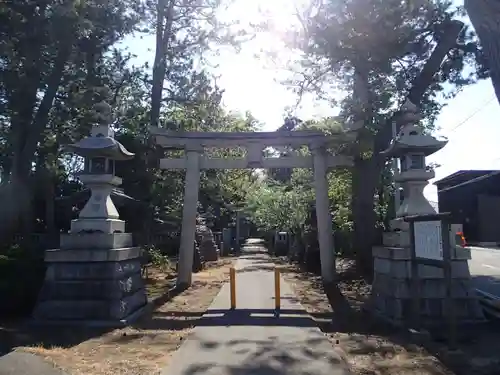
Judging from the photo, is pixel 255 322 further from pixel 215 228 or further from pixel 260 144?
pixel 215 228

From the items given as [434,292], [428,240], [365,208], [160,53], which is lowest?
[434,292]

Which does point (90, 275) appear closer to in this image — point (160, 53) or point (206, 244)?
point (160, 53)

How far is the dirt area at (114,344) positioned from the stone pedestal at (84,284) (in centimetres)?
52

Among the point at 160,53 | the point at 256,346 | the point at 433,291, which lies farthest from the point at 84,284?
the point at 160,53

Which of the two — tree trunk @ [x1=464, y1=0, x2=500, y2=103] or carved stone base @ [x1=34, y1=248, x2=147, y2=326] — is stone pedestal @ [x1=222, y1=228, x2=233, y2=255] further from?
tree trunk @ [x1=464, y1=0, x2=500, y2=103]

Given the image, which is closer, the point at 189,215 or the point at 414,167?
the point at 414,167

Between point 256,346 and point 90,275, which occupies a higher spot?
point 90,275

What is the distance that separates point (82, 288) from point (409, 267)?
6133mm

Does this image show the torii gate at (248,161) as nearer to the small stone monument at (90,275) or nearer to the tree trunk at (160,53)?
the tree trunk at (160,53)

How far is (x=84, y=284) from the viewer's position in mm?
9781

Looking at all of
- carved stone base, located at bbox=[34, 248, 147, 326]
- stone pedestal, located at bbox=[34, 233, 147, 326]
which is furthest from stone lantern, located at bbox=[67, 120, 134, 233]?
carved stone base, located at bbox=[34, 248, 147, 326]

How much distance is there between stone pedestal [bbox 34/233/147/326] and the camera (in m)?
9.60

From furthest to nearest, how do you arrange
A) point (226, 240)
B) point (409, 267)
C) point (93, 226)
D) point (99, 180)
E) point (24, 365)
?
1. point (226, 240)
2. point (99, 180)
3. point (93, 226)
4. point (409, 267)
5. point (24, 365)

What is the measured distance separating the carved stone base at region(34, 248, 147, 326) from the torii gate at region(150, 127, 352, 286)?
658 centimetres
